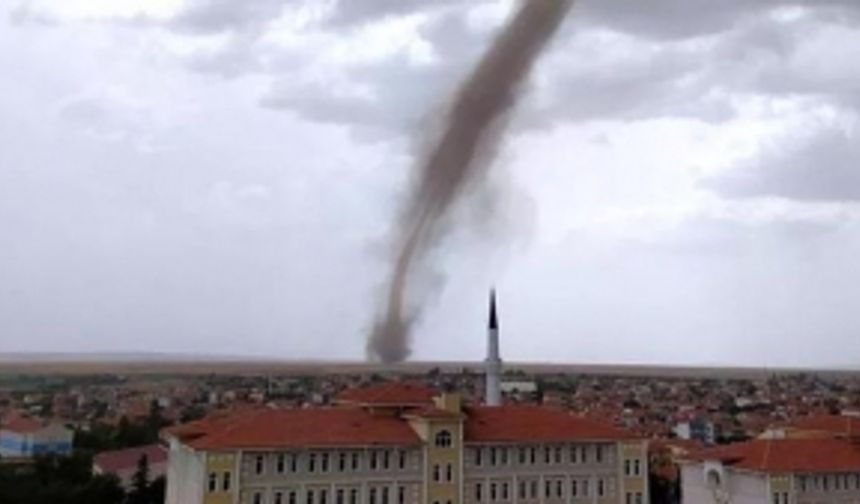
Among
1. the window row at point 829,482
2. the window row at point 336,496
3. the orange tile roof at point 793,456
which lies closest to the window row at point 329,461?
the window row at point 336,496

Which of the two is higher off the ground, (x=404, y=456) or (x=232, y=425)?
(x=232, y=425)

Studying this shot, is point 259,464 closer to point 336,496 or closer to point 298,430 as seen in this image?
point 298,430

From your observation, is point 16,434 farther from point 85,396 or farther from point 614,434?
point 85,396

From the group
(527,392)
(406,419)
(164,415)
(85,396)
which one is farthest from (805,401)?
(406,419)

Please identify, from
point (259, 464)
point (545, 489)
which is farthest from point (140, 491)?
point (545, 489)

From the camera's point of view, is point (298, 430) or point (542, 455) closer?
point (298, 430)

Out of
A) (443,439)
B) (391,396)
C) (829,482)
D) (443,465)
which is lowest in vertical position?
(829,482)

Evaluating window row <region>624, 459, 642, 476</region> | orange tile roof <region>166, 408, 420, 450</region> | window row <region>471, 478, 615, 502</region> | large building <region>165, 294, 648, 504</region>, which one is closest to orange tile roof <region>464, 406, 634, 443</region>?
large building <region>165, 294, 648, 504</region>
